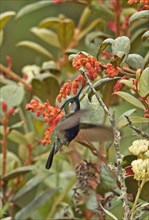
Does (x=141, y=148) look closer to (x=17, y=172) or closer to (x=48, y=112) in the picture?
(x=48, y=112)

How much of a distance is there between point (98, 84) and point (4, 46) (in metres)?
4.17

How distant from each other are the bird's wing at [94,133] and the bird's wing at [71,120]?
3 cm

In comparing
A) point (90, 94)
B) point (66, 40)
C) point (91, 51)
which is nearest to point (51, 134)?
point (90, 94)

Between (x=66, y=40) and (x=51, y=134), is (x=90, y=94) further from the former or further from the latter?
(x=66, y=40)

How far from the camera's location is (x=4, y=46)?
5.73 metres

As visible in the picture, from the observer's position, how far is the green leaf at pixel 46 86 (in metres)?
2.04

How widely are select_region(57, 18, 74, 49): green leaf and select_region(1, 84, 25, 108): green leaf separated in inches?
9.8

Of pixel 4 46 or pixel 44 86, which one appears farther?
pixel 4 46

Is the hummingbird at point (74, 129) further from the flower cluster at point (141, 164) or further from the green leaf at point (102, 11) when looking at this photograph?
the green leaf at point (102, 11)

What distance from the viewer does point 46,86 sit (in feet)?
6.74

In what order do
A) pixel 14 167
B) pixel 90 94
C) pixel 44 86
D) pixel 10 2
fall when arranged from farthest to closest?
pixel 10 2 < pixel 14 167 < pixel 44 86 < pixel 90 94

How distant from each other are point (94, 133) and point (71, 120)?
0.17ft

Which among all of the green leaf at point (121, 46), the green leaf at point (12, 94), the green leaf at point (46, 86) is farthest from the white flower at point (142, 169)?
the green leaf at point (12, 94)

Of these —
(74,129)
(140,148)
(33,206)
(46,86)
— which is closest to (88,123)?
(74,129)
